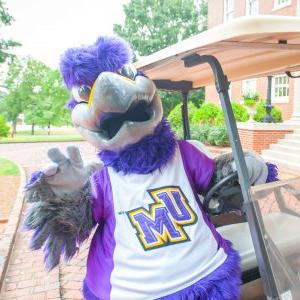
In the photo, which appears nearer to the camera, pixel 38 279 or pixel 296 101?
pixel 38 279

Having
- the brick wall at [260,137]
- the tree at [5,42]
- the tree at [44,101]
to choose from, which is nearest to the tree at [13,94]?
the tree at [44,101]

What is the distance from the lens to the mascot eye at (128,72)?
197 cm

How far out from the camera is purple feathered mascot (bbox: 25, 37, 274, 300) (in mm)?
1683

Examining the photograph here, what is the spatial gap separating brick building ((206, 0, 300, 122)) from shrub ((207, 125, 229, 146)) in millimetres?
1420

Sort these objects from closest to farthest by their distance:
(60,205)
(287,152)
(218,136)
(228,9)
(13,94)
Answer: (60,205) < (287,152) < (218,136) < (228,9) < (13,94)

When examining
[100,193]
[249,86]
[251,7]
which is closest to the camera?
[100,193]

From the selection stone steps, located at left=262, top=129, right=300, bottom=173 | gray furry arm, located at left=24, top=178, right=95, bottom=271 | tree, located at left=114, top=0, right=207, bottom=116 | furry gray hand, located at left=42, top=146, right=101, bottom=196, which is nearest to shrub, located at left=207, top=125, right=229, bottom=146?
stone steps, located at left=262, top=129, right=300, bottom=173

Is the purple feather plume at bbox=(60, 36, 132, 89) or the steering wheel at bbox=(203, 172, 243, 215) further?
the steering wheel at bbox=(203, 172, 243, 215)

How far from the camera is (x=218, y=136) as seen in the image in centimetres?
1183

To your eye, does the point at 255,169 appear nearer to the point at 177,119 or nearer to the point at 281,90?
the point at 177,119

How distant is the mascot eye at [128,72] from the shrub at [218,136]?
382 inches

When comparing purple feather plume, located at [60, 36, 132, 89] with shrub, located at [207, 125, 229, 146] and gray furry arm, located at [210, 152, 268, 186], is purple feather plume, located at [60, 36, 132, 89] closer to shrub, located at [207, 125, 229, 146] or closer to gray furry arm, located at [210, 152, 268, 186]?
gray furry arm, located at [210, 152, 268, 186]

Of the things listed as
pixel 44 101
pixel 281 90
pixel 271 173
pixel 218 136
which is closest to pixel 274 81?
pixel 281 90

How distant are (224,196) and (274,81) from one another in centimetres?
1317
